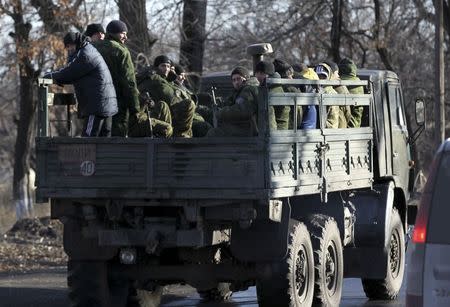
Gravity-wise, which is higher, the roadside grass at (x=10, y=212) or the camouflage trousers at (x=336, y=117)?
the camouflage trousers at (x=336, y=117)

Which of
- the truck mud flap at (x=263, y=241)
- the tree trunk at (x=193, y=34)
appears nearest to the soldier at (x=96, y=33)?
the truck mud flap at (x=263, y=241)

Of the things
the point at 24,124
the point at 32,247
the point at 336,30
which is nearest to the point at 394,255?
the point at 32,247

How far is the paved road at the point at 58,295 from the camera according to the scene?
11.8 metres

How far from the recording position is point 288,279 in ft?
30.3

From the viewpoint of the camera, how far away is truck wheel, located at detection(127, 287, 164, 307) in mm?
10133

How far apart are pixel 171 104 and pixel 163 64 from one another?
Result: 617 mm

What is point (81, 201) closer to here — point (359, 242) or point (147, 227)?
point (147, 227)

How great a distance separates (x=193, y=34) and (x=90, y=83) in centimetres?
1516

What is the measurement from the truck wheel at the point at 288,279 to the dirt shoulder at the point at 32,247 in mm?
6211

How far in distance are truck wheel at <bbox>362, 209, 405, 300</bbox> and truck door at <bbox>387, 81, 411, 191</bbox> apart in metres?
0.54

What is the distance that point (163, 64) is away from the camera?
35.8 ft

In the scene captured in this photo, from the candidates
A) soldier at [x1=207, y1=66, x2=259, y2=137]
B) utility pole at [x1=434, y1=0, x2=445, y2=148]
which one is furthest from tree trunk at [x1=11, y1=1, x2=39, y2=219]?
soldier at [x1=207, y1=66, x2=259, y2=137]

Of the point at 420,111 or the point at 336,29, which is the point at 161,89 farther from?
the point at 336,29

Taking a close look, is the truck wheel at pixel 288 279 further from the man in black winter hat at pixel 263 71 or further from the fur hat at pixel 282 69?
the fur hat at pixel 282 69
